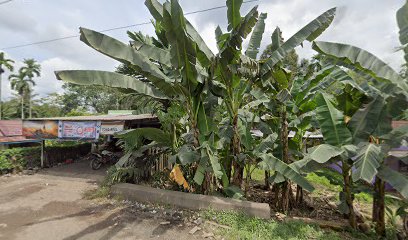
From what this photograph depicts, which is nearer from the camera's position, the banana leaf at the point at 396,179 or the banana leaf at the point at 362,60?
the banana leaf at the point at 396,179

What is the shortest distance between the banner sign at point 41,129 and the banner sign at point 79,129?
1.00ft

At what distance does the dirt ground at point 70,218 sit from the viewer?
14.0ft

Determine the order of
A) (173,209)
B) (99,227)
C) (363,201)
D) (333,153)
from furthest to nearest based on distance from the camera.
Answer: (363,201), (173,209), (99,227), (333,153)

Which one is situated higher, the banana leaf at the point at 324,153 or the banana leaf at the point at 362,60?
the banana leaf at the point at 362,60

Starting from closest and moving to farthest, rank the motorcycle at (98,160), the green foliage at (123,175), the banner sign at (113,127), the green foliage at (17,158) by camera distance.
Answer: the green foliage at (123,175) → the banner sign at (113,127) → the green foliage at (17,158) → the motorcycle at (98,160)

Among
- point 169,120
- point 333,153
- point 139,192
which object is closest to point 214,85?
point 169,120

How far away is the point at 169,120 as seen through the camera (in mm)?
5777

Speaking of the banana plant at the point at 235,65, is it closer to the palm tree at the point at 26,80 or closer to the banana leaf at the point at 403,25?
the banana leaf at the point at 403,25

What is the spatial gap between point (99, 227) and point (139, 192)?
1329 mm

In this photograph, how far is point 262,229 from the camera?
4312 mm

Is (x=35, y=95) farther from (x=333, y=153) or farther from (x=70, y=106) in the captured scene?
(x=333, y=153)

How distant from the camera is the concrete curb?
477cm

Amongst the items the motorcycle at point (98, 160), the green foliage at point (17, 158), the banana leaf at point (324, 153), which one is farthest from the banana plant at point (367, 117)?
the green foliage at point (17, 158)

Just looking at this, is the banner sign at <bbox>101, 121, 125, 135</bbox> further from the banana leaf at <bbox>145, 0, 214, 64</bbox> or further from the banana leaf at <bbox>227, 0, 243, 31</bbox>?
the banana leaf at <bbox>227, 0, 243, 31</bbox>
